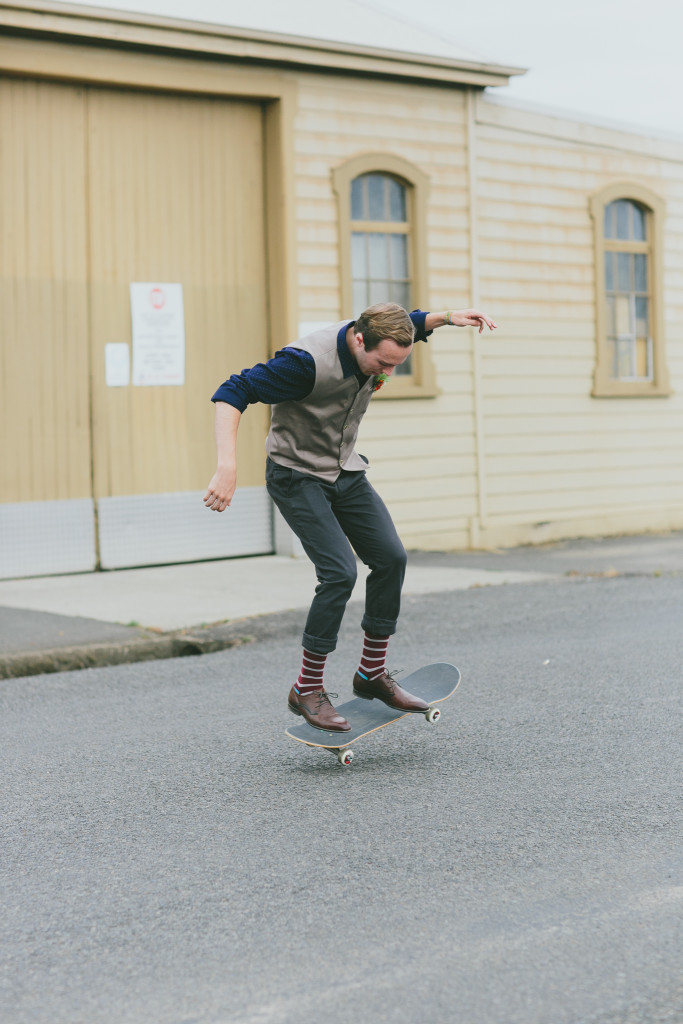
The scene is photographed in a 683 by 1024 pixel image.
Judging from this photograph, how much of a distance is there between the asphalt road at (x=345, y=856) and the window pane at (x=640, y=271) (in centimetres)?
937

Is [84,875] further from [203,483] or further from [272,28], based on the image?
→ [272,28]

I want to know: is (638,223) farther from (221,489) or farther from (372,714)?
(221,489)

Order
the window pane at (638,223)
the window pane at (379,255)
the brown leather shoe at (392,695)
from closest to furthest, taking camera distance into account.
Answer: the brown leather shoe at (392,695) < the window pane at (379,255) < the window pane at (638,223)

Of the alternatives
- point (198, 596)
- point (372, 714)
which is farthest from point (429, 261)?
point (372, 714)

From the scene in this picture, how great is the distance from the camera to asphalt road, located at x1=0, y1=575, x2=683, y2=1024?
297 cm

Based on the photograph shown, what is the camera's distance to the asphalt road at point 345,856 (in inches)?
117

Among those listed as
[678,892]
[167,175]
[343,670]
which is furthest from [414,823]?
[167,175]

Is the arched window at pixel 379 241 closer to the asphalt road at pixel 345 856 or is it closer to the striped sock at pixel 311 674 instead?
the asphalt road at pixel 345 856

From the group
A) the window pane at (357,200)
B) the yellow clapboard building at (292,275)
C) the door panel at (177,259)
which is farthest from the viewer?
the window pane at (357,200)

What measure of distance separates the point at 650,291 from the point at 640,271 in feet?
0.91

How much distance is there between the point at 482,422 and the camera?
13766mm

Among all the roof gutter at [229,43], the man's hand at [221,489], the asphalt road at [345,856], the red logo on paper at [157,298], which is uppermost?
the roof gutter at [229,43]

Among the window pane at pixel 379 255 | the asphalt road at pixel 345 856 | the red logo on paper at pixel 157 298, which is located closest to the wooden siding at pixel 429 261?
the window pane at pixel 379 255

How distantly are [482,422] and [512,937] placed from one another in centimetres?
1078
